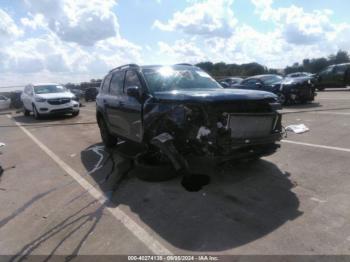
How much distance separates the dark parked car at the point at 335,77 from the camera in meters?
21.9

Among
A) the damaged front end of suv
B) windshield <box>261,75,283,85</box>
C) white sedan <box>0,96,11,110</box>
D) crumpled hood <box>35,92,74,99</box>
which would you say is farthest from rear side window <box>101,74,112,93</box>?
white sedan <box>0,96,11,110</box>

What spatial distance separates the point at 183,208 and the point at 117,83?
12.9 feet

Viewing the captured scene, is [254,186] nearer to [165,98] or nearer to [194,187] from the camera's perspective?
[194,187]

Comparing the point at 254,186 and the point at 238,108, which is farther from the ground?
the point at 238,108

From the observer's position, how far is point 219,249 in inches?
133

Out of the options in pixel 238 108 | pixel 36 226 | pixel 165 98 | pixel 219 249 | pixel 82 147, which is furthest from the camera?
pixel 82 147

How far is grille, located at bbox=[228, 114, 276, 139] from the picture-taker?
471 centimetres

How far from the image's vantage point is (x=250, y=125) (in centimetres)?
488

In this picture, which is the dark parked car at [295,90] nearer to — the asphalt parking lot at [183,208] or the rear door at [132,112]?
the asphalt parking lot at [183,208]

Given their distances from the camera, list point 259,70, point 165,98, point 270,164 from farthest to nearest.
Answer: point 259,70, point 270,164, point 165,98

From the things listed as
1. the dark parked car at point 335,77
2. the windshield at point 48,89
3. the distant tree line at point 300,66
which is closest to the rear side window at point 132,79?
the windshield at point 48,89

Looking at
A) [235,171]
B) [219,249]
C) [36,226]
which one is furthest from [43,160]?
[219,249]

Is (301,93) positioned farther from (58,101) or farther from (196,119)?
→ (196,119)

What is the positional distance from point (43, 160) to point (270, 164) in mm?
4909
